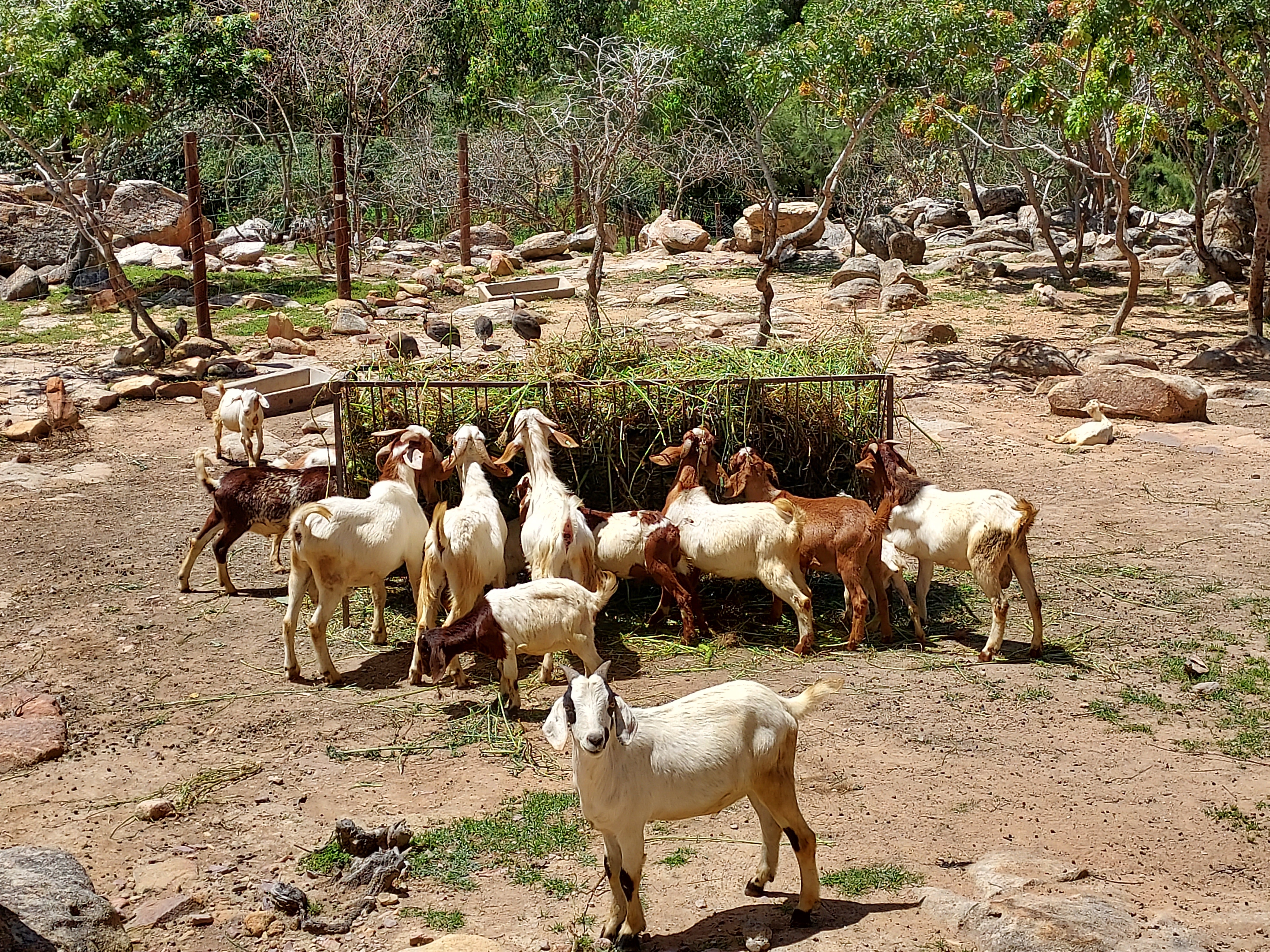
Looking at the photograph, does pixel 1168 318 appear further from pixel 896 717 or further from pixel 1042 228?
pixel 896 717

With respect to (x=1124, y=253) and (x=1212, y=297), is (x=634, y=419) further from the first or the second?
(x=1212, y=297)

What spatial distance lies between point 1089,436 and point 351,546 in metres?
8.29

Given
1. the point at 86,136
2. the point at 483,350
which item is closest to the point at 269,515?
the point at 483,350

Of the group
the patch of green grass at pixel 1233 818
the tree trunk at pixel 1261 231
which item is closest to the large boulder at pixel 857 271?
the tree trunk at pixel 1261 231

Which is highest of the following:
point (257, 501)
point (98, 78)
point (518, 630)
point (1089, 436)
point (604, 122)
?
point (98, 78)

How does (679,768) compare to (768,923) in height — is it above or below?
above

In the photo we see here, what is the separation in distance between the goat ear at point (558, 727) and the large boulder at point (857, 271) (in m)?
19.3

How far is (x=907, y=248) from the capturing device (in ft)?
89.1

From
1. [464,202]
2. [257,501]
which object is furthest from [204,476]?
[464,202]

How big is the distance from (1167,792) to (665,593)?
3212mm

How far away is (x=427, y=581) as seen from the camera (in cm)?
757

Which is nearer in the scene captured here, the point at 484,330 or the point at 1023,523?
the point at 1023,523

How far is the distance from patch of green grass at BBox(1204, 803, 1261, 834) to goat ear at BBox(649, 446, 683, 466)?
3.76 m

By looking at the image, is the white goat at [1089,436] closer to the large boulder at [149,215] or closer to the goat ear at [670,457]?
the goat ear at [670,457]
